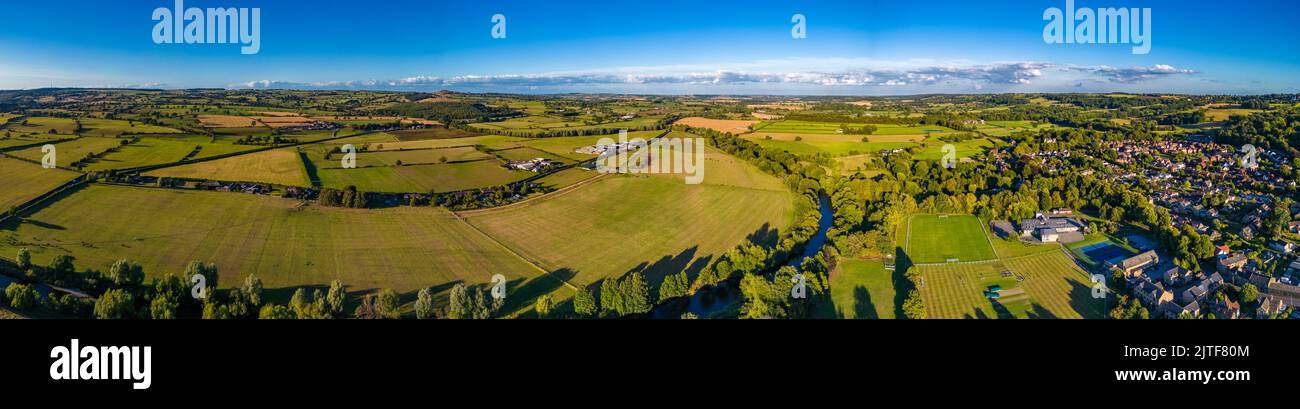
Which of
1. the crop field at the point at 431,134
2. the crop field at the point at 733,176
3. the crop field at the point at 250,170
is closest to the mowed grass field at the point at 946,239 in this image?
the crop field at the point at 733,176

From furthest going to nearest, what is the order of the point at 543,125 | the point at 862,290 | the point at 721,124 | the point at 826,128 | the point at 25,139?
the point at 721,124, the point at 826,128, the point at 543,125, the point at 25,139, the point at 862,290

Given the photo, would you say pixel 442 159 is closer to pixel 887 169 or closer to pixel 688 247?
pixel 688 247

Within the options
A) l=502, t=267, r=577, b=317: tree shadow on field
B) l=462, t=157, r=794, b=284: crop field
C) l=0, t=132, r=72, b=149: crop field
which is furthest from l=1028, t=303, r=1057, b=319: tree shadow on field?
l=0, t=132, r=72, b=149: crop field

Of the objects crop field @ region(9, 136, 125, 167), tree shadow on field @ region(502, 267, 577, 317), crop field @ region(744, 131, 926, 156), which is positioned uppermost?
crop field @ region(744, 131, 926, 156)

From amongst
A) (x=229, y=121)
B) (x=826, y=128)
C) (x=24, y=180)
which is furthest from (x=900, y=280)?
(x=229, y=121)

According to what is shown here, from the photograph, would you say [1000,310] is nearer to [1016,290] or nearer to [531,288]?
→ [1016,290]

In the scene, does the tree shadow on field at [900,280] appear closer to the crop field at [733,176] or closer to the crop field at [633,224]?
the crop field at [633,224]

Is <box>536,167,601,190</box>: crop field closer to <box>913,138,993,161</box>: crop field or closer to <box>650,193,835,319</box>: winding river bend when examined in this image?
<box>650,193,835,319</box>: winding river bend
